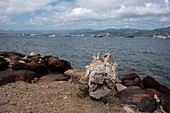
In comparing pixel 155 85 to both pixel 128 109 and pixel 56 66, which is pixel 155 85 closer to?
pixel 128 109

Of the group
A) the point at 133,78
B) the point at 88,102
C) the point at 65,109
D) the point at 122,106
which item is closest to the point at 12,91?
the point at 65,109

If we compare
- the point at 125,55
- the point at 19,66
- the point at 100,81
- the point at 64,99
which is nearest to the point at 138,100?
the point at 100,81

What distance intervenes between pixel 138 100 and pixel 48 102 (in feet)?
12.4

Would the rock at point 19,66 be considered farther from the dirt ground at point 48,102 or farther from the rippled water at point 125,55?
the rippled water at point 125,55

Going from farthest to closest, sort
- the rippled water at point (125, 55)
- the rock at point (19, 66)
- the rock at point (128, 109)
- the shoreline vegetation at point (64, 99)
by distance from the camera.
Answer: the rippled water at point (125, 55)
the rock at point (19, 66)
the rock at point (128, 109)
the shoreline vegetation at point (64, 99)

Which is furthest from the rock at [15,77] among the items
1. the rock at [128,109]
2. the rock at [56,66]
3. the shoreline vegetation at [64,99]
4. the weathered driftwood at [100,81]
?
the rock at [128,109]

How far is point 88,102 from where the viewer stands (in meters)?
5.59

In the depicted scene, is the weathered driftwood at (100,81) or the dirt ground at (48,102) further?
the weathered driftwood at (100,81)

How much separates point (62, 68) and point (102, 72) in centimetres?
615

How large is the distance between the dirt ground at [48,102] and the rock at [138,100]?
50 centimetres

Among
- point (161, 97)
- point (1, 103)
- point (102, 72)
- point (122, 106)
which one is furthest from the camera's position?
point (161, 97)

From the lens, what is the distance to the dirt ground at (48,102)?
189 inches

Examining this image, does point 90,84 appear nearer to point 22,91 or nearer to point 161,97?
point 22,91

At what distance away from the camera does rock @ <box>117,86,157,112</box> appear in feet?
19.3
